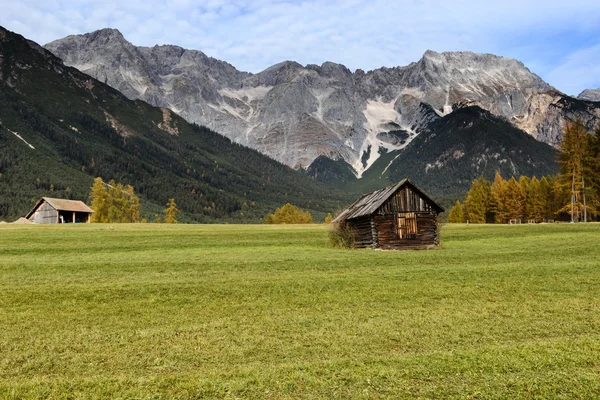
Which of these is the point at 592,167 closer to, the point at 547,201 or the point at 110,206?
the point at 547,201

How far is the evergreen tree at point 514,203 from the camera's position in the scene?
344 ft

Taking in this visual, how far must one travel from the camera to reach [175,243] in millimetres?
51094

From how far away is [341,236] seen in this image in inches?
1983

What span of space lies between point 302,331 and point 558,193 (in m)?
92.7

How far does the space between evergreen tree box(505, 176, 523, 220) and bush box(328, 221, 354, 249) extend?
6925 centimetres

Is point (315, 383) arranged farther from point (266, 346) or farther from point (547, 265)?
point (547, 265)

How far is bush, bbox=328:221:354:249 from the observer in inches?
1964

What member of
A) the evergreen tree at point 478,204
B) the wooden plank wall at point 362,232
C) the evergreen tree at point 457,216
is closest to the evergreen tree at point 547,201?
the evergreen tree at point 478,204

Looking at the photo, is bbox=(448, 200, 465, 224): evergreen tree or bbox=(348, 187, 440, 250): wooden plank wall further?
bbox=(448, 200, 465, 224): evergreen tree

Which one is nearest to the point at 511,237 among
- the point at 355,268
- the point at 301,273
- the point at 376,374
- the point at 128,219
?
the point at 355,268

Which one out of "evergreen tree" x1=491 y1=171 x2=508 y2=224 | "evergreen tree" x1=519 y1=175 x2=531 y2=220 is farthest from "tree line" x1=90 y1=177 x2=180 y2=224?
"evergreen tree" x1=519 y1=175 x2=531 y2=220

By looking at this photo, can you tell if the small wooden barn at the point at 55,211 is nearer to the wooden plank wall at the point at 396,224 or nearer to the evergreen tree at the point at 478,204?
the wooden plank wall at the point at 396,224

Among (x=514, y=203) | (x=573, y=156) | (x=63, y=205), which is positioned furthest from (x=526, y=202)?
(x=63, y=205)

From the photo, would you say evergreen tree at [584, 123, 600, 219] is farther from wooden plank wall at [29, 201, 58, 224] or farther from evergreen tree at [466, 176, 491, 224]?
wooden plank wall at [29, 201, 58, 224]
